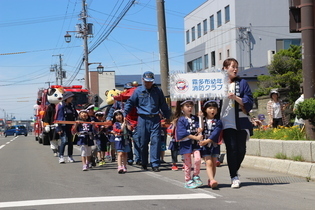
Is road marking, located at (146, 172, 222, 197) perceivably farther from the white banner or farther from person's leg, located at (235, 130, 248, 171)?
the white banner

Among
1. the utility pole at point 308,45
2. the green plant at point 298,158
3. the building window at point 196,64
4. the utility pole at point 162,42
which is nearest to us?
the green plant at point 298,158

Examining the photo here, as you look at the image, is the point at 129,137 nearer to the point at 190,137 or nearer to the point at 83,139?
the point at 83,139

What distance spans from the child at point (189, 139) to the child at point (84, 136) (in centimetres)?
395

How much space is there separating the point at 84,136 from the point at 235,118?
186 inches

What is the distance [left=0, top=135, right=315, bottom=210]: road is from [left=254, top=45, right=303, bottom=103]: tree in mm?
21480

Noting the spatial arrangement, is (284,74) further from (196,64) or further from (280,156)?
(196,64)

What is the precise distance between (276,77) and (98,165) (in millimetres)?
21268

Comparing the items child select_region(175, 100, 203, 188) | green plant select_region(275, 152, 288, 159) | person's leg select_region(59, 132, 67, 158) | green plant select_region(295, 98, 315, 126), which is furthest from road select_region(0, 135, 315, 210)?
person's leg select_region(59, 132, 67, 158)

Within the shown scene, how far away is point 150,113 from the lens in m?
10.9

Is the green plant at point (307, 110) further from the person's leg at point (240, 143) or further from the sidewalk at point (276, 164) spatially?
the person's leg at point (240, 143)

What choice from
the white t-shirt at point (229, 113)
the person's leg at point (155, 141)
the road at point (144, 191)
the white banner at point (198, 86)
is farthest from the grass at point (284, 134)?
the white banner at point (198, 86)

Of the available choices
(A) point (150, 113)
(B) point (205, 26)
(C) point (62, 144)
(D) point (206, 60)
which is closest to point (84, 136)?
(A) point (150, 113)

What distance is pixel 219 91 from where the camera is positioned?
8195mm

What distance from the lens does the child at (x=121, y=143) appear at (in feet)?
35.7
